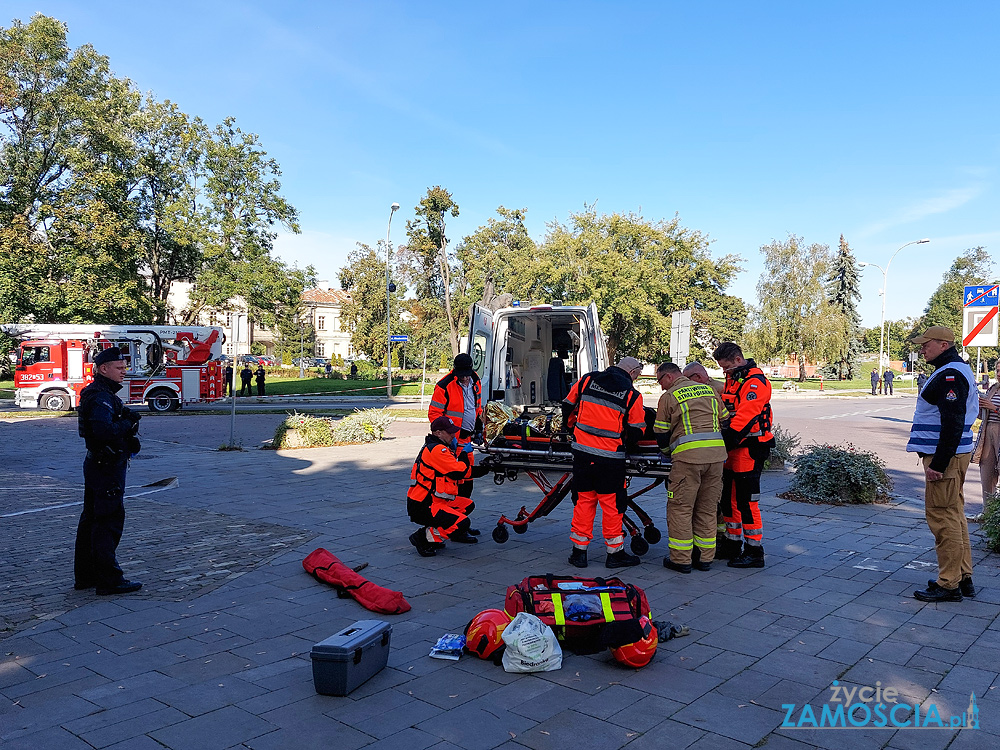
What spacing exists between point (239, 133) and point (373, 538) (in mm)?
39515

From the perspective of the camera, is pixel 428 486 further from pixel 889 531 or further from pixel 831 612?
pixel 889 531

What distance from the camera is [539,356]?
1213 centimetres

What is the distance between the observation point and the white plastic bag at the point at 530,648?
397 cm

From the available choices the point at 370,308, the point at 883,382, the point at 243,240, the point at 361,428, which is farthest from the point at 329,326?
the point at 361,428

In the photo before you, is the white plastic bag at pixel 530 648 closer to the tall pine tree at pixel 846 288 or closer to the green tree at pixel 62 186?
the green tree at pixel 62 186

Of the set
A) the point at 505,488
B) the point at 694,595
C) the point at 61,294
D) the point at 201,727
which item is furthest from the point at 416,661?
the point at 61,294

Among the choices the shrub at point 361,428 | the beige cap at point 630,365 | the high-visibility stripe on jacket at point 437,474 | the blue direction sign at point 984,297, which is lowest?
the shrub at point 361,428

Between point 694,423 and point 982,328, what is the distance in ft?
17.8

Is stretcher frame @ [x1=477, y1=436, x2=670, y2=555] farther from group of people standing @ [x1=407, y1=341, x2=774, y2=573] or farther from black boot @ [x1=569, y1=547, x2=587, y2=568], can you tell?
black boot @ [x1=569, y1=547, x2=587, y2=568]

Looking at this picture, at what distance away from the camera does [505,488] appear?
412 inches

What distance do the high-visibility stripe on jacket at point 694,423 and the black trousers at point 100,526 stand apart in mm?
4444

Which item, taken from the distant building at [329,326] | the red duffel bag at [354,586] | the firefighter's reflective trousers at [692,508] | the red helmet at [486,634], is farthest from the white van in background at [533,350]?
the distant building at [329,326]

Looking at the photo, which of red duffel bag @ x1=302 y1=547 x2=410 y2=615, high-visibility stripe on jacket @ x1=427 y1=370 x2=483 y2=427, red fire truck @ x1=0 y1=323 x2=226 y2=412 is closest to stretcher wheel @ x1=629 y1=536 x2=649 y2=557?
high-visibility stripe on jacket @ x1=427 y1=370 x2=483 y2=427

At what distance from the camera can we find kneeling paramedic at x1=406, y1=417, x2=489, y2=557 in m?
6.46
